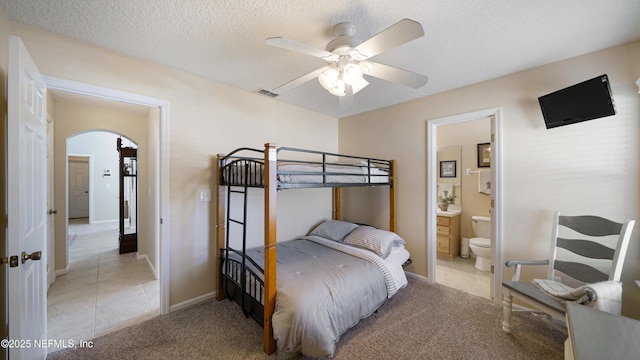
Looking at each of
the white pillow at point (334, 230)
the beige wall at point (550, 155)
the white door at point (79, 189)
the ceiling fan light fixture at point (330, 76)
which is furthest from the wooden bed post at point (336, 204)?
the white door at point (79, 189)

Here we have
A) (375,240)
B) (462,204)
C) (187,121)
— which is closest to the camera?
(187,121)

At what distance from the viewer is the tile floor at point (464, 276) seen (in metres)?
2.79

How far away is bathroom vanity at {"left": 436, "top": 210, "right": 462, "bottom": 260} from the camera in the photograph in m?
3.70

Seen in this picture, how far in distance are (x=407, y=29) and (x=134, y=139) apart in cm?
419

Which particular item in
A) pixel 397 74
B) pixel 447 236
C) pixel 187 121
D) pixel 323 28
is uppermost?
pixel 323 28

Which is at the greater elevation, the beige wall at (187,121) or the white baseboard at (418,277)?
the beige wall at (187,121)

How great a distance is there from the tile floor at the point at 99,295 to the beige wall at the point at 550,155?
3208 millimetres

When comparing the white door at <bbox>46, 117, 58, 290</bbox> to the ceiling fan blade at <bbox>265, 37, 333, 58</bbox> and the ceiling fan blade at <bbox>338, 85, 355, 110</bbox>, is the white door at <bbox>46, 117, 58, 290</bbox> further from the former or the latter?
the ceiling fan blade at <bbox>338, 85, 355, 110</bbox>

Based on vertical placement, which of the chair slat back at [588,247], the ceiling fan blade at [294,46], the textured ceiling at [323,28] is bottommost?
the chair slat back at [588,247]

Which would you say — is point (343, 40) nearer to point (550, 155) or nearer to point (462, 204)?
point (550, 155)

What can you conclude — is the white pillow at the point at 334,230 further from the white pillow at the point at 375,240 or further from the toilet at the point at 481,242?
the toilet at the point at 481,242

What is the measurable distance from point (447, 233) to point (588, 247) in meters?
1.83

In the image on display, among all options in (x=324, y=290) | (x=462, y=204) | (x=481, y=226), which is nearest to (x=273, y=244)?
(x=324, y=290)

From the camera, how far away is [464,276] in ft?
10.4
